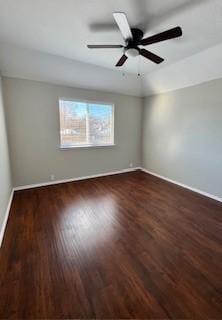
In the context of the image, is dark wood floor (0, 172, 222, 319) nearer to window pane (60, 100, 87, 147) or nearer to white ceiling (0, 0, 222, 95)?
window pane (60, 100, 87, 147)

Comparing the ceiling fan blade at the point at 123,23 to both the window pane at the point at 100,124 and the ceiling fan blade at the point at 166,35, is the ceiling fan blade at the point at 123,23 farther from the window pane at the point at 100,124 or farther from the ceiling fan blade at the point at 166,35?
the window pane at the point at 100,124

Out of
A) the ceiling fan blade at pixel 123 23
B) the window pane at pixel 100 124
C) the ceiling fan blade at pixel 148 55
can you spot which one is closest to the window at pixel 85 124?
the window pane at pixel 100 124

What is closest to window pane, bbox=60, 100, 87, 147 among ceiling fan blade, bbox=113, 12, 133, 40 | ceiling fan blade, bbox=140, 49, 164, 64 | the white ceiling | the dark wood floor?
the white ceiling

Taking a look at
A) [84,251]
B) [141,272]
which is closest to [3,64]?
[84,251]

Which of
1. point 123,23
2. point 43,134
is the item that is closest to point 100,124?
point 43,134

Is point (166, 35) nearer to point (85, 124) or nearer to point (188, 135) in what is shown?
point (188, 135)

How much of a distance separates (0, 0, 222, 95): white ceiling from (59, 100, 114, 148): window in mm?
549

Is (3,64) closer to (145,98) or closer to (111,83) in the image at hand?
(111,83)

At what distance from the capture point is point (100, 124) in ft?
14.5

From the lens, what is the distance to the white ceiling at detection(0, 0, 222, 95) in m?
1.77

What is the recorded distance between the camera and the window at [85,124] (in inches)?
155

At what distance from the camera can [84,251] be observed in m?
1.84

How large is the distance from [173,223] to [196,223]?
13.9 inches

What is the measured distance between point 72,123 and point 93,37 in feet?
6.60
